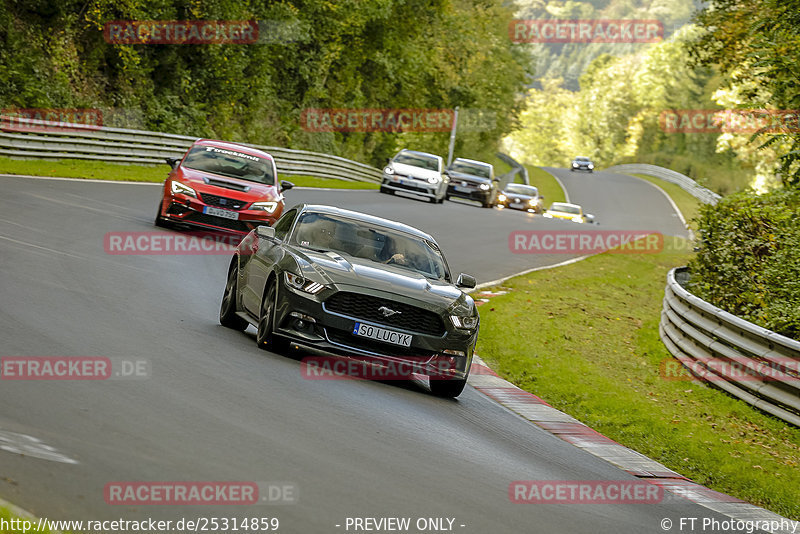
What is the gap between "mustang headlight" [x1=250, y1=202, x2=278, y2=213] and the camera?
19.2 m

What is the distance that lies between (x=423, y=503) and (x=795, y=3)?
13.2 m

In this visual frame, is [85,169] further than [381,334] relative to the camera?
Yes

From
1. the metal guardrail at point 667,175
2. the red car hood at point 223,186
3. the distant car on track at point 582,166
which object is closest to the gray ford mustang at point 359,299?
the red car hood at point 223,186

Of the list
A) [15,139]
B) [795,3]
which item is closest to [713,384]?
[795,3]

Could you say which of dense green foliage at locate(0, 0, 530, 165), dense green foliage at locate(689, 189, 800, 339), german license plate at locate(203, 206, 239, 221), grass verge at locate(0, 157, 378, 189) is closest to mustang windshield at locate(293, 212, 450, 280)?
dense green foliage at locate(689, 189, 800, 339)

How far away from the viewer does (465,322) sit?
10250 mm

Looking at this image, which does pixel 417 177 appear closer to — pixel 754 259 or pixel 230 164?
pixel 230 164

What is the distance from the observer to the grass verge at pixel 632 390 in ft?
32.0

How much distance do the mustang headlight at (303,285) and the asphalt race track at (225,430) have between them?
0.66m

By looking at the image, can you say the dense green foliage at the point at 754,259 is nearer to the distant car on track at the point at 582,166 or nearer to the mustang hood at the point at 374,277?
the mustang hood at the point at 374,277

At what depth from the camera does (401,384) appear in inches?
416

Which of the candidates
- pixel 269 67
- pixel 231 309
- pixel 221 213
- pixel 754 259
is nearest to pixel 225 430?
pixel 231 309

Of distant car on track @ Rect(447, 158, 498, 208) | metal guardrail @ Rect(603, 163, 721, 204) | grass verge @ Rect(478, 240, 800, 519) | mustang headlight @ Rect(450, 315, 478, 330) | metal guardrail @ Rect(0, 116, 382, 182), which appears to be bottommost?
metal guardrail @ Rect(603, 163, 721, 204)

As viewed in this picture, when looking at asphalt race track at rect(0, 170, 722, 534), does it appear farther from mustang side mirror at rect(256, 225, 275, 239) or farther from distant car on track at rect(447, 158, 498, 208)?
distant car on track at rect(447, 158, 498, 208)
